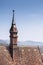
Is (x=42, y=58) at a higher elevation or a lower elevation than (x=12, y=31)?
lower

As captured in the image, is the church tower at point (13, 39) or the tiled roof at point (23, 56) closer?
the tiled roof at point (23, 56)

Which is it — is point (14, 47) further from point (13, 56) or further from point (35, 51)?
point (35, 51)

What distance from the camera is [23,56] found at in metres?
A: 65.2

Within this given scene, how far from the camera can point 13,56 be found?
209ft

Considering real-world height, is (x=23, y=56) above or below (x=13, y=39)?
below

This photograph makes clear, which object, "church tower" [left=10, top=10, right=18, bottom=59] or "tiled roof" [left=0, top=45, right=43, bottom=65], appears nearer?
"tiled roof" [left=0, top=45, right=43, bottom=65]

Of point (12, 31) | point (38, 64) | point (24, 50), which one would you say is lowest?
point (38, 64)

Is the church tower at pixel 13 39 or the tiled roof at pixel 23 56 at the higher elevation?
the church tower at pixel 13 39

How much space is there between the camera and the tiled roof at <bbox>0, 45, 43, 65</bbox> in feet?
202

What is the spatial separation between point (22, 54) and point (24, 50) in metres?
1.83

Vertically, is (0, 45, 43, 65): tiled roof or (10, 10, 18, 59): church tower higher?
(10, 10, 18, 59): church tower

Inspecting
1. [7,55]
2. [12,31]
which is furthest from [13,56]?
[12,31]

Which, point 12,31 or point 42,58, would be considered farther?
point 42,58

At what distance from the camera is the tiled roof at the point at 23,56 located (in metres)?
61.4
